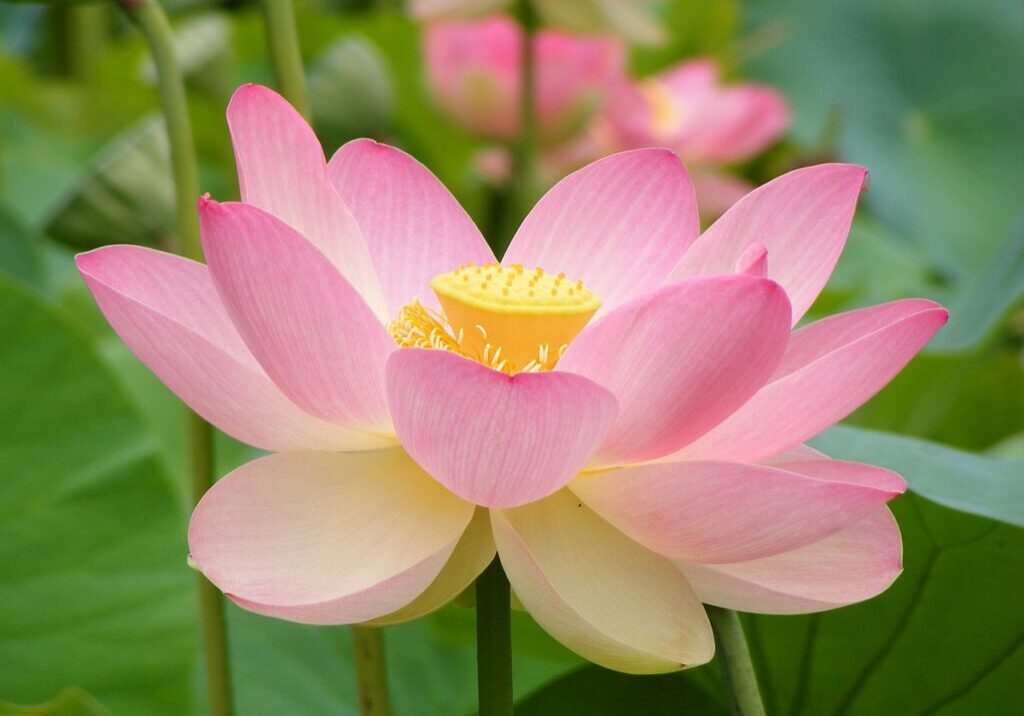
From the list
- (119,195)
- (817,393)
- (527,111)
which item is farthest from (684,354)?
(527,111)

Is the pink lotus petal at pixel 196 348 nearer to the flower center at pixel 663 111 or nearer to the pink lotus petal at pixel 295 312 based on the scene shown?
the pink lotus petal at pixel 295 312

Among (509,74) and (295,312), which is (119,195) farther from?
(509,74)

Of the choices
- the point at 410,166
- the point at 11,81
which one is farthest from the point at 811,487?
the point at 11,81

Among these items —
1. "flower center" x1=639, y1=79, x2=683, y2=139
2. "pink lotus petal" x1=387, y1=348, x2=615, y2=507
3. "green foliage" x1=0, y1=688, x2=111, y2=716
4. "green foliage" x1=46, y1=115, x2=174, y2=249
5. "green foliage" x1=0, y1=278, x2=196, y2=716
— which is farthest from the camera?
"flower center" x1=639, y1=79, x2=683, y2=139

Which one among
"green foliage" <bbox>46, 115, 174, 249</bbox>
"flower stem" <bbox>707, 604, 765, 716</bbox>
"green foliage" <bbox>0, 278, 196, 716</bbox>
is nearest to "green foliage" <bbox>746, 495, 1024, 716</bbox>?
"flower stem" <bbox>707, 604, 765, 716</bbox>

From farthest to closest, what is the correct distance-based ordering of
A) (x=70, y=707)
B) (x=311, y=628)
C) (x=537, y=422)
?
(x=311, y=628) < (x=70, y=707) < (x=537, y=422)

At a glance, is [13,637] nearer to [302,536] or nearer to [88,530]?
[88,530]

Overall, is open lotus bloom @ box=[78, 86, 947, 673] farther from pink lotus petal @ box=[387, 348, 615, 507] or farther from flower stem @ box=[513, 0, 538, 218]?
flower stem @ box=[513, 0, 538, 218]
